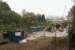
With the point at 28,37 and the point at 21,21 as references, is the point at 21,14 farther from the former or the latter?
the point at 28,37

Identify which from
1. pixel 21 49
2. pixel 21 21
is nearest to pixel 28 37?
pixel 21 49

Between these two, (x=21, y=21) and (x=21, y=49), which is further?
(x=21, y=21)

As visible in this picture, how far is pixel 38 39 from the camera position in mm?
10461

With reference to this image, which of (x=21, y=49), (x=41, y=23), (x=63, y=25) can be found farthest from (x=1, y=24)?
(x=21, y=49)

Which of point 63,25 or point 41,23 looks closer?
point 63,25

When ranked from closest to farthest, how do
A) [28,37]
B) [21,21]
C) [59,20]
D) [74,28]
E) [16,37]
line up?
[74,28] < [16,37] < [28,37] < [59,20] < [21,21]

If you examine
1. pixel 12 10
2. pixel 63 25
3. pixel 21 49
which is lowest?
pixel 21 49

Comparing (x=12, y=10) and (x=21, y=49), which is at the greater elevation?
(x=12, y=10)

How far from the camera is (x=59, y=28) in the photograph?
38.8 feet

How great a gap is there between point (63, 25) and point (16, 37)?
3.18 metres

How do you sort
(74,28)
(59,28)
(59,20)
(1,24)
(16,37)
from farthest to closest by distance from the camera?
(1,24)
(59,20)
(59,28)
(16,37)
(74,28)

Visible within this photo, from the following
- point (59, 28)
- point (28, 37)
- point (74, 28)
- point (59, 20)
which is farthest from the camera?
point (59, 20)

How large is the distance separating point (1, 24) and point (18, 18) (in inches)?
67.5

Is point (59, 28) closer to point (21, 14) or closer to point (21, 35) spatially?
point (21, 35)
